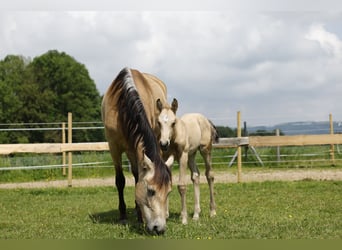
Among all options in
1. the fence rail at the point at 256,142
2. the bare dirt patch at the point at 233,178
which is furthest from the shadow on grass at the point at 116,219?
the bare dirt patch at the point at 233,178

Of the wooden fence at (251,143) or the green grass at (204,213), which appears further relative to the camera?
the wooden fence at (251,143)

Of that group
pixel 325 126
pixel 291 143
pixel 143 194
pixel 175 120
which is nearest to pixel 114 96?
pixel 175 120

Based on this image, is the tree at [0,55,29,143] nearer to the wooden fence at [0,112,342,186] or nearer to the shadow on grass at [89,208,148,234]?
the wooden fence at [0,112,342,186]

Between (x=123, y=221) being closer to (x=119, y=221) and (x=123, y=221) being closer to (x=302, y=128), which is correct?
(x=119, y=221)

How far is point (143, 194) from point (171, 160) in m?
0.70

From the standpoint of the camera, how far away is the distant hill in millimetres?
16530

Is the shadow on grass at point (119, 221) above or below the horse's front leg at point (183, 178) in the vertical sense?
below

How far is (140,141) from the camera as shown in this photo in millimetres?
5801

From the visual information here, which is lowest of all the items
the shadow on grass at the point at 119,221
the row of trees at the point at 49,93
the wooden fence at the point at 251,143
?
the shadow on grass at the point at 119,221

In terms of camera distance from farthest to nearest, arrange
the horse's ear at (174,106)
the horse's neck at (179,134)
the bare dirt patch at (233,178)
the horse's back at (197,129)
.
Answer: the bare dirt patch at (233,178), the horse's back at (197,129), the horse's neck at (179,134), the horse's ear at (174,106)

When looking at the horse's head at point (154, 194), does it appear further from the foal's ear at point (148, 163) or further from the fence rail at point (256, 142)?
the fence rail at point (256, 142)

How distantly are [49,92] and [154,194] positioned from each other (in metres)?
27.5

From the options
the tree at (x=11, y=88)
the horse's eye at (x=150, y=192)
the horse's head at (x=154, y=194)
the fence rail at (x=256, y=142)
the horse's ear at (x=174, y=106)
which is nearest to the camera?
the horse's head at (x=154, y=194)

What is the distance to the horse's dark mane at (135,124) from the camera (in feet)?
17.8
